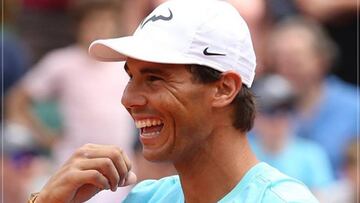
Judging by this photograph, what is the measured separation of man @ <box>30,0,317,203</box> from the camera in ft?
13.3

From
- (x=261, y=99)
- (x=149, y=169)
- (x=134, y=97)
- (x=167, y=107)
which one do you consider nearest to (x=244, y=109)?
(x=167, y=107)

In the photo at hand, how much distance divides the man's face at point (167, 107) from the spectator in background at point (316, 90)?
13.5ft

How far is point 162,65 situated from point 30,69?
16.7ft

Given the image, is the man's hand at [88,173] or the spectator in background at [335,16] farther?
the spectator in background at [335,16]

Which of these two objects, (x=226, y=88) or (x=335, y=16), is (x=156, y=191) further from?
(x=335, y=16)

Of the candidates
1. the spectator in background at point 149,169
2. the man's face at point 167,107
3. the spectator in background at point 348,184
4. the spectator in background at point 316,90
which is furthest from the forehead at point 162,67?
the spectator in background at point 316,90

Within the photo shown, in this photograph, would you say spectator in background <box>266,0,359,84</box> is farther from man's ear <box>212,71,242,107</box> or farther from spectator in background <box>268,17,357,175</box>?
man's ear <box>212,71,242,107</box>

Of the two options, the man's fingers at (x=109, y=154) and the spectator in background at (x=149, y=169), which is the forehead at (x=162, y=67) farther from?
the spectator in background at (x=149, y=169)

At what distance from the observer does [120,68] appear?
828 cm

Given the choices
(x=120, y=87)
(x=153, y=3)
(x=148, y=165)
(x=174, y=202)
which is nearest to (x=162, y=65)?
(x=174, y=202)

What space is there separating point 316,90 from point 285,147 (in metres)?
0.77

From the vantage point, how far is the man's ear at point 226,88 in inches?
161

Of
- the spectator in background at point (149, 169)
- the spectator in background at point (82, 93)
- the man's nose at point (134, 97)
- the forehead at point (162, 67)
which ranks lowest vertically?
the spectator in background at point (149, 169)

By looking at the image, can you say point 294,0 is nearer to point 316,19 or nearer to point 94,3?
point 316,19
